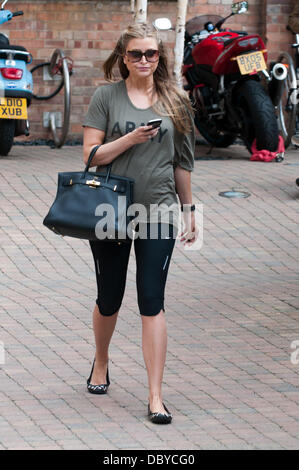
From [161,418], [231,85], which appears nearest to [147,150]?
[161,418]

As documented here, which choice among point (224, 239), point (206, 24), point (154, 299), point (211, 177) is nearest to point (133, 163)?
point (154, 299)

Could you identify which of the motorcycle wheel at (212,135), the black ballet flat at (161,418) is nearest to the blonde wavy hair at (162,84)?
the black ballet flat at (161,418)

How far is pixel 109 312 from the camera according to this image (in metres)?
6.03

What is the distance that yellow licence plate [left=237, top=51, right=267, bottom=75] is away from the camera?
42.0 ft

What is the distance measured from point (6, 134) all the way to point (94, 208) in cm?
701

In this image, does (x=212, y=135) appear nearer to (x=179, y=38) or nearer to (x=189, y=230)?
(x=179, y=38)

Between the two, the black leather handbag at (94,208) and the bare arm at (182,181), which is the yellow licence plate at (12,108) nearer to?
the bare arm at (182,181)

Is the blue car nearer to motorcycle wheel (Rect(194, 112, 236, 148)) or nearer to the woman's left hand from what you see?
motorcycle wheel (Rect(194, 112, 236, 148))

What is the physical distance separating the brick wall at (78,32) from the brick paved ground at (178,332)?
8.86 ft

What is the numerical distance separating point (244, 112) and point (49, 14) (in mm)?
3149

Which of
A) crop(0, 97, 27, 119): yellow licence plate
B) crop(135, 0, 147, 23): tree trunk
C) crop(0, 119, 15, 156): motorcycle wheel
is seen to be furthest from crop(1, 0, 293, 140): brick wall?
crop(135, 0, 147, 23): tree trunk

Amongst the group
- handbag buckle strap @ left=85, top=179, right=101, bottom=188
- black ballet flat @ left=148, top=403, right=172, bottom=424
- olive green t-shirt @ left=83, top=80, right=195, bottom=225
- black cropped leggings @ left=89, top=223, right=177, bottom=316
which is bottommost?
black ballet flat @ left=148, top=403, right=172, bottom=424

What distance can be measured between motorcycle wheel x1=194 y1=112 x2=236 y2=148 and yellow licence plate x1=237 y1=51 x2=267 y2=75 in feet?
3.98

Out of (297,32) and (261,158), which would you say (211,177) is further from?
(297,32)
